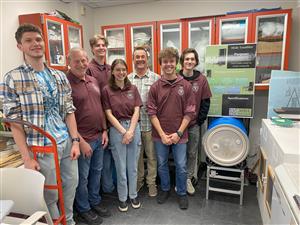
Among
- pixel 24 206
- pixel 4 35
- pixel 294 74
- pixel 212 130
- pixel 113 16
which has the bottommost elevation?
pixel 24 206

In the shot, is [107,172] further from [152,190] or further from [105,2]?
[105,2]

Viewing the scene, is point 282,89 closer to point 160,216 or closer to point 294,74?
point 294,74

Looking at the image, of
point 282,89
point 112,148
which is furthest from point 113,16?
point 282,89

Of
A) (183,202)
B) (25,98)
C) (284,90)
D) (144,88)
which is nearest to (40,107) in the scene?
(25,98)

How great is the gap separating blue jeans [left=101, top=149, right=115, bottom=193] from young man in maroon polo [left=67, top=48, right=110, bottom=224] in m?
0.21

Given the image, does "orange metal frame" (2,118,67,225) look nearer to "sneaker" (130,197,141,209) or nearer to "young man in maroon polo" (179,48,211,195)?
"sneaker" (130,197,141,209)

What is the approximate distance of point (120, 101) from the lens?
1976mm

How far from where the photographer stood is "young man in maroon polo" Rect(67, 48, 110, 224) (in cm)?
176

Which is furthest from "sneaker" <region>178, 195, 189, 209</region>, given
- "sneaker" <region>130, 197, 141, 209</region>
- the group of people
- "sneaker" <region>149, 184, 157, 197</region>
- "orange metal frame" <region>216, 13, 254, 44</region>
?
"orange metal frame" <region>216, 13, 254, 44</region>

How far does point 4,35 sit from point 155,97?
64.7 inches

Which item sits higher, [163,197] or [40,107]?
[40,107]

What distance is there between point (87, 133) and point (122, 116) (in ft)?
1.13

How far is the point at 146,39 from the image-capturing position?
295cm

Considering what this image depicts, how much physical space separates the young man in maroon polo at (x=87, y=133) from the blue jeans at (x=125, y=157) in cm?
10
